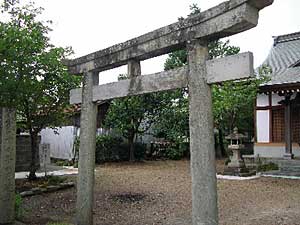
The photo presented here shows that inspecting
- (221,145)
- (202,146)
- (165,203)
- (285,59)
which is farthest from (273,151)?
(202,146)

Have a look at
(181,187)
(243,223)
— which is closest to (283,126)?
(181,187)

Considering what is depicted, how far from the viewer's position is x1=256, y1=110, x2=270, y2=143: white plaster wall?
18.0 meters

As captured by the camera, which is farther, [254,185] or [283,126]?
[283,126]

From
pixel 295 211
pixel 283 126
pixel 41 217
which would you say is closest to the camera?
pixel 41 217

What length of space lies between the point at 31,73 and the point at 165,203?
15.7 ft

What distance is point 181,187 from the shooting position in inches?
462

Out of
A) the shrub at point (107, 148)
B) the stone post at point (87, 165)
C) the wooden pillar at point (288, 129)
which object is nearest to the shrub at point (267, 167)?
the wooden pillar at point (288, 129)

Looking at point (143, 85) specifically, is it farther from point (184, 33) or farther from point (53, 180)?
point (53, 180)

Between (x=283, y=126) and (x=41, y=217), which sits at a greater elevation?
(x=283, y=126)

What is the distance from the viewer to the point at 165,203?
912 centimetres

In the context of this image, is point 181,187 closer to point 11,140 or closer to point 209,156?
point 11,140

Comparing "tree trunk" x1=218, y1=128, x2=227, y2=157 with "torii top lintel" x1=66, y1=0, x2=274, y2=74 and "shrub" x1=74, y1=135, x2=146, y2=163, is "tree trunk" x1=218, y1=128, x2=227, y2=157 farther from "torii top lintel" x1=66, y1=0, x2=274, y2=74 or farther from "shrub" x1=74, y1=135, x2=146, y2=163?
"torii top lintel" x1=66, y1=0, x2=274, y2=74

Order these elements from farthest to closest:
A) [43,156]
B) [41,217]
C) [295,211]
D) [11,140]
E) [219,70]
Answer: [43,156] < [295,211] < [41,217] < [11,140] < [219,70]

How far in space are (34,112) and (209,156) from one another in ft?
26.7
